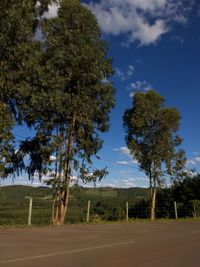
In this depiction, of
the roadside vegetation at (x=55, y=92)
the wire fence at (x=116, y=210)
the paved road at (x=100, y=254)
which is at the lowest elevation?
the paved road at (x=100, y=254)

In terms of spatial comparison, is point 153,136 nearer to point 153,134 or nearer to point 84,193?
point 153,134

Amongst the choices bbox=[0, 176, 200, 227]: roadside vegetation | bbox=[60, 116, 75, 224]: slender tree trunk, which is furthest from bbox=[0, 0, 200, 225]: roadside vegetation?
bbox=[0, 176, 200, 227]: roadside vegetation

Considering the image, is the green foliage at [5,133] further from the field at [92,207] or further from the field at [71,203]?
the field at [92,207]

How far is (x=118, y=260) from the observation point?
29.9 feet

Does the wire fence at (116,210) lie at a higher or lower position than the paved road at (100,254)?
higher

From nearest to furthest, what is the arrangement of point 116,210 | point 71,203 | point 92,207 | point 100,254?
point 100,254 < point 71,203 < point 92,207 < point 116,210

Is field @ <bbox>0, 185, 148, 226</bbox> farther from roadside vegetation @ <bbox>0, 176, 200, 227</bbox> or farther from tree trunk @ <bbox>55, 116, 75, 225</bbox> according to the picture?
tree trunk @ <bbox>55, 116, 75, 225</bbox>

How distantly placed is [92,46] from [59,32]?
81.9 inches

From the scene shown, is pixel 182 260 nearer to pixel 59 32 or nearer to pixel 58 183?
pixel 58 183

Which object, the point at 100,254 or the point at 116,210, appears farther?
the point at 116,210

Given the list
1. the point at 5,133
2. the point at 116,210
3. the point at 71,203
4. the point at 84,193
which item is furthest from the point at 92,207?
the point at 5,133

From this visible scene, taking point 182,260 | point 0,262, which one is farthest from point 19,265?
point 182,260

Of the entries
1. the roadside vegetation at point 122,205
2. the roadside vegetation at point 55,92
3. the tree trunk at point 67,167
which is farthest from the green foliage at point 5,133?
the roadside vegetation at point 122,205

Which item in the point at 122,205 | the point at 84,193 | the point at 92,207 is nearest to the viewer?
the point at 84,193
